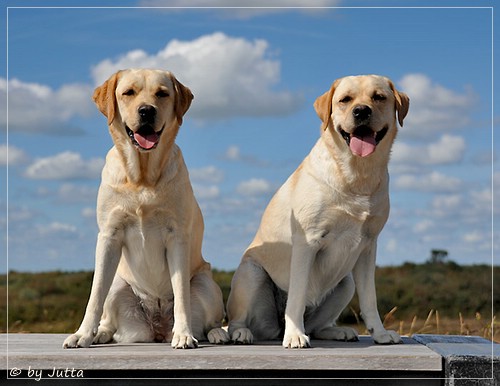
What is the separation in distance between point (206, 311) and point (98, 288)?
30.4 inches

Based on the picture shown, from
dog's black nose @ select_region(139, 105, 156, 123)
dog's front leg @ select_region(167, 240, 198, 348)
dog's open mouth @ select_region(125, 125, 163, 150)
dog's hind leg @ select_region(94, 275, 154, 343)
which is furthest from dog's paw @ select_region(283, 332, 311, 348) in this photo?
dog's black nose @ select_region(139, 105, 156, 123)

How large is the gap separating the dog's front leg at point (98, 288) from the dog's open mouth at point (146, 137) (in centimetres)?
64

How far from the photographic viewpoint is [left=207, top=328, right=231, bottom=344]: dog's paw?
477cm

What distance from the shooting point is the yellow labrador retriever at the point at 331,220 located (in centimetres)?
454

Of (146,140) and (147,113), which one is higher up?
(147,113)

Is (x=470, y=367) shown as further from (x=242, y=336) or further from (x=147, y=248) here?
(x=147, y=248)

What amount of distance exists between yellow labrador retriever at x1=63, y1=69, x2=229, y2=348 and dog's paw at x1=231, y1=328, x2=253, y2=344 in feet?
0.37

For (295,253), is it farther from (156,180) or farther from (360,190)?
(156,180)

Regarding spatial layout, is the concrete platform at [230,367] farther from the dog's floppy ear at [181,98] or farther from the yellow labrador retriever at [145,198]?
the dog's floppy ear at [181,98]

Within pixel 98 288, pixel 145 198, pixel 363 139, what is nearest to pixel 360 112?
pixel 363 139

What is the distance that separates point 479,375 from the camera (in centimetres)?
439

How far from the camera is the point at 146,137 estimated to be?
4.46m

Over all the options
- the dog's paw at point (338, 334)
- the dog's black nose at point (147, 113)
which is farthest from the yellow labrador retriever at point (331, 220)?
the dog's black nose at point (147, 113)

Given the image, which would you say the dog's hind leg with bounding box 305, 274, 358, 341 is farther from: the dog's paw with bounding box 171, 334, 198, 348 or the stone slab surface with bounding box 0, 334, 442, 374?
the dog's paw with bounding box 171, 334, 198, 348
